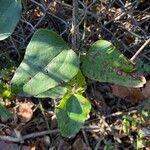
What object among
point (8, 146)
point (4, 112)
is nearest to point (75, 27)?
point (4, 112)

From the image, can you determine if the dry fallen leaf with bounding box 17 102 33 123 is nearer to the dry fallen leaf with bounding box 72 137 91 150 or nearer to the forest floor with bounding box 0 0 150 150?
the forest floor with bounding box 0 0 150 150

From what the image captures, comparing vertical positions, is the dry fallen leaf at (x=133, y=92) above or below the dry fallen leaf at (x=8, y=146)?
above

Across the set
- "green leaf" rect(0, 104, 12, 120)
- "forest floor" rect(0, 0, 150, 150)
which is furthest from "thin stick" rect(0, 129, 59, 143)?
"green leaf" rect(0, 104, 12, 120)

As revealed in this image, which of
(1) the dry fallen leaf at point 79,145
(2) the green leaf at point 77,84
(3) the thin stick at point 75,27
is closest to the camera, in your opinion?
(3) the thin stick at point 75,27

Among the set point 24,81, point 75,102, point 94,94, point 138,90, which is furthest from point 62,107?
point 138,90

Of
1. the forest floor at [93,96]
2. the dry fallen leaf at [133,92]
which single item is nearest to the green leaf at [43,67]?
the forest floor at [93,96]

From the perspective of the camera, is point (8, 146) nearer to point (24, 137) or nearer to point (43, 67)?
point (24, 137)

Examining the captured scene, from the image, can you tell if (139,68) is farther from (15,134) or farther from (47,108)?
(15,134)

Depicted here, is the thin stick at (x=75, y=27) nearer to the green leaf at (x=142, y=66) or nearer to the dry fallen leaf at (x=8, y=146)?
the green leaf at (x=142, y=66)
